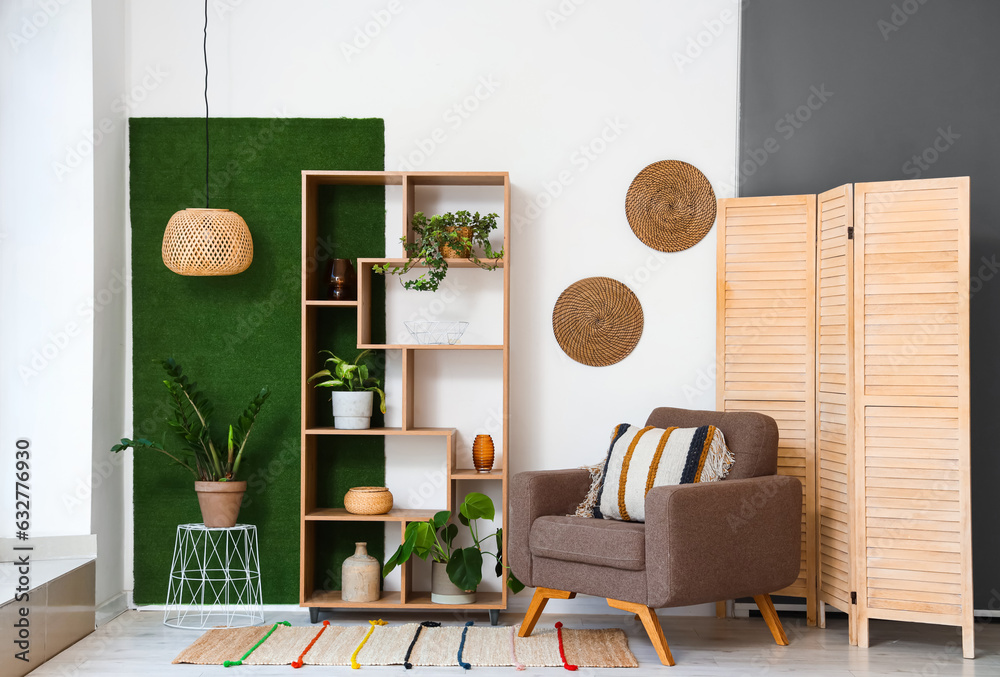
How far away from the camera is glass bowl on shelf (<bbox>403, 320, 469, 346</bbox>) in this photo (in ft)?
11.5

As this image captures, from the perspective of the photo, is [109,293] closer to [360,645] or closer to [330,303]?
[330,303]

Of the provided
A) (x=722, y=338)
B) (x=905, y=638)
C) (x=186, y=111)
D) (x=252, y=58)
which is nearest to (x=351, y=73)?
(x=252, y=58)

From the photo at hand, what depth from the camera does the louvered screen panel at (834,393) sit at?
3240mm

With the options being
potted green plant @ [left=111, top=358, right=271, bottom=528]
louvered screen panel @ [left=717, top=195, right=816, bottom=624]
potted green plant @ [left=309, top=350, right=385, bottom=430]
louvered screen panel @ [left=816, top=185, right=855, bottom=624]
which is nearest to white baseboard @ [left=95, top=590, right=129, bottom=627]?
potted green plant @ [left=111, top=358, right=271, bottom=528]

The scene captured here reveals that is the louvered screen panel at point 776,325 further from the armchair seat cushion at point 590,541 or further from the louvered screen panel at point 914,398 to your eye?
the armchair seat cushion at point 590,541

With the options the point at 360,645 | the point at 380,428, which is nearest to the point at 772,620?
the point at 360,645

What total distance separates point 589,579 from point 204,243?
2.03 metres

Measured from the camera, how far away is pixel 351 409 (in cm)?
354

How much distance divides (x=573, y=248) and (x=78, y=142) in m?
2.14

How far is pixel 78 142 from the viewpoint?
3.50 metres

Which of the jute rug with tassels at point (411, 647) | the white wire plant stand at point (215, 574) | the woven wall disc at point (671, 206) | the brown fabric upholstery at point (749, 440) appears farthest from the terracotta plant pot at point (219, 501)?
the woven wall disc at point (671, 206)

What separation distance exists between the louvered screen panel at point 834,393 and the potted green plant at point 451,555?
49.1 inches

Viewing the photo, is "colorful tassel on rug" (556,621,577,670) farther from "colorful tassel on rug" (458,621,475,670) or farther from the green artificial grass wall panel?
the green artificial grass wall panel

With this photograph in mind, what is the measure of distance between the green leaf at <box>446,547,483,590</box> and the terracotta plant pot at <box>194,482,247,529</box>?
0.93 metres
